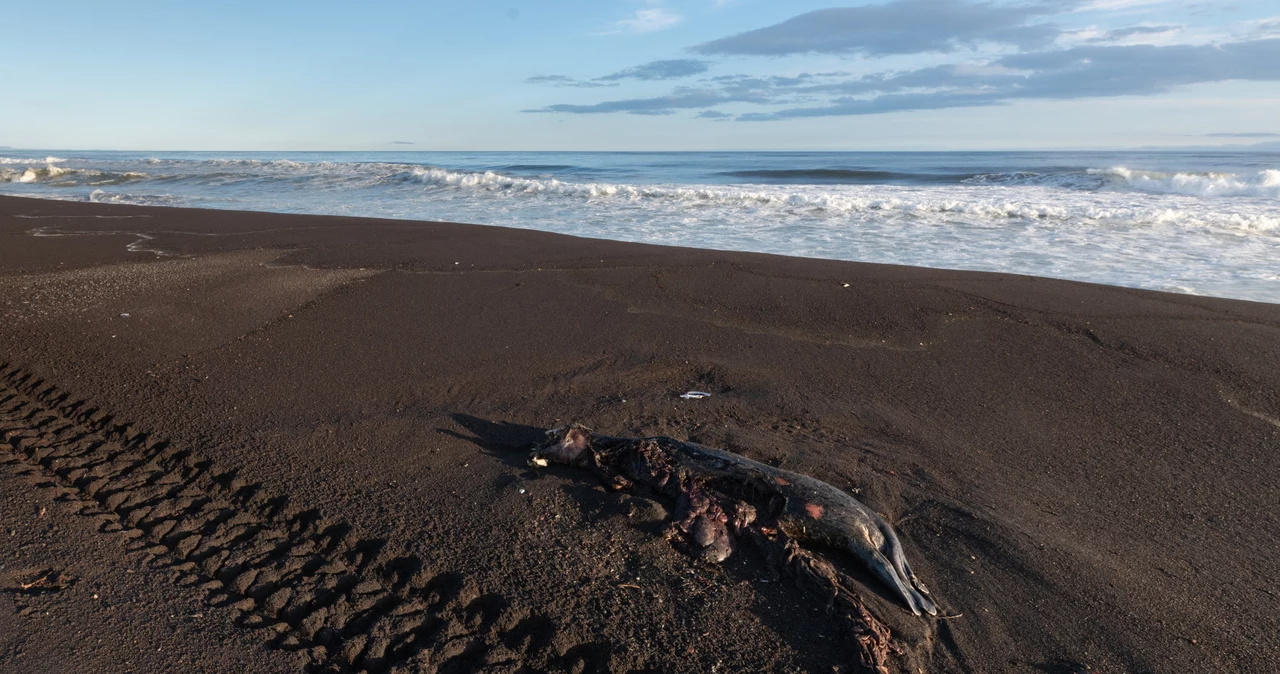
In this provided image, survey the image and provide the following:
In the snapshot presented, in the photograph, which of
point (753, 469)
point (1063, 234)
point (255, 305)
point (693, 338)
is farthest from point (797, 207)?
point (753, 469)

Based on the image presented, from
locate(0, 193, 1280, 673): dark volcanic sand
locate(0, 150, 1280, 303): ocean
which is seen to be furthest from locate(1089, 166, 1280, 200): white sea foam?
locate(0, 193, 1280, 673): dark volcanic sand

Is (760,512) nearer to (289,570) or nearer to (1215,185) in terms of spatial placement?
(289,570)

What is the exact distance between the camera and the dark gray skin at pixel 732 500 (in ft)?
9.65

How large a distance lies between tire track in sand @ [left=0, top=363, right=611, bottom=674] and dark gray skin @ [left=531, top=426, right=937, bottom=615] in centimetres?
82

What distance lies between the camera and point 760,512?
3186 mm

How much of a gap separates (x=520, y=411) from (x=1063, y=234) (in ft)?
32.5

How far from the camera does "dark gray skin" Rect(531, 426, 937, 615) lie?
9.65ft

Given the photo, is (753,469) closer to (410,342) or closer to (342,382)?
(342,382)

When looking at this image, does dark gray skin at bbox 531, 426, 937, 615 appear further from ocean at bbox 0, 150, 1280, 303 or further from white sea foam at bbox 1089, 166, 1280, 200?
white sea foam at bbox 1089, 166, 1280, 200

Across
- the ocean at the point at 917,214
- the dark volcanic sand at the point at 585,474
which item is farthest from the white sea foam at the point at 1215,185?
the dark volcanic sand at the point at 585,474

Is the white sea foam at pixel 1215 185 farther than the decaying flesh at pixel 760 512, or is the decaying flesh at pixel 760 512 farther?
the white sea foam at pixel 1215 185

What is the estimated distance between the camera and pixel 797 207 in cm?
1480

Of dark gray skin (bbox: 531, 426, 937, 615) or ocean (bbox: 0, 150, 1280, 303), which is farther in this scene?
ocean (bbox: 0, 150, 1280, 303)

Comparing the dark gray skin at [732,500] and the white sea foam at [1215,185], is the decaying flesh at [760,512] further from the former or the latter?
the white sea foam at [1215,185]
